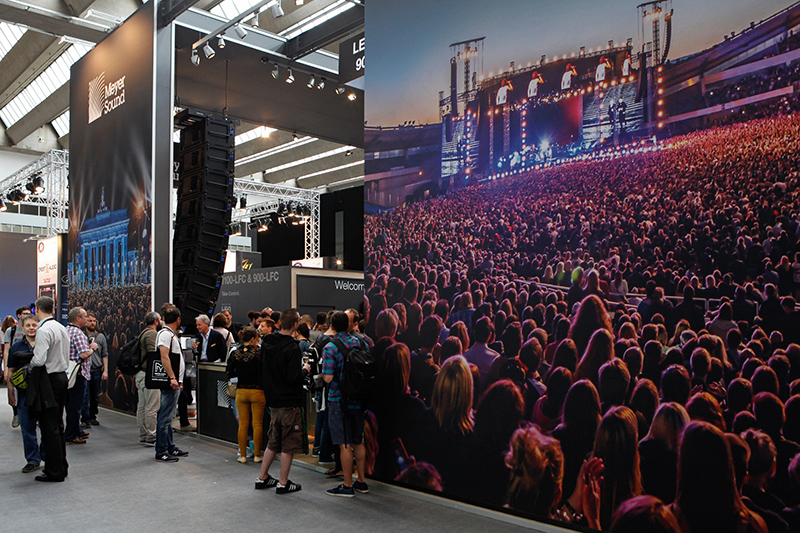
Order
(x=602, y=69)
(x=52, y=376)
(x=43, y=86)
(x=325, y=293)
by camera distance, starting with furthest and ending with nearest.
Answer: (x=43, y=86), (x=325, y=293), (x=52, y=376), (x=602, y=69)

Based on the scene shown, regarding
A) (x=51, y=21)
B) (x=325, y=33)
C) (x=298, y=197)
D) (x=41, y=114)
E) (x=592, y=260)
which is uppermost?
(x=41, y=114)

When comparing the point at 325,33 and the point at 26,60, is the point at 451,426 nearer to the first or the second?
the point at 325,33

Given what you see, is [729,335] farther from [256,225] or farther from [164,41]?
[256,225]

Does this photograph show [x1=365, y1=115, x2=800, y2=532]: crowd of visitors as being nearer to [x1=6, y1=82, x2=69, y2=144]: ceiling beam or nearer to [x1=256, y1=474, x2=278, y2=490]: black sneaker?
[x1=256, y1=474, x2=278, y2=490]: black sneaker

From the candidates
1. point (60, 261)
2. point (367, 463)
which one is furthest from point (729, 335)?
point (60, 261)

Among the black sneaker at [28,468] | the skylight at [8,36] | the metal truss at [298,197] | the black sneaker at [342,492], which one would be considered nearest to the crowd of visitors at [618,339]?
the black sneaker at [342,492]

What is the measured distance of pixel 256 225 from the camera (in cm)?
2277

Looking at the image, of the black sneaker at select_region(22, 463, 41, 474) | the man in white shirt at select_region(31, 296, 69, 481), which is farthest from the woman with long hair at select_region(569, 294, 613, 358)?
the black sneaker at select_region(22, 463, 41, 474)

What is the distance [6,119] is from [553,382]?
72.9ft

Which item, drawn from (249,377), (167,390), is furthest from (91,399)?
(249,377)

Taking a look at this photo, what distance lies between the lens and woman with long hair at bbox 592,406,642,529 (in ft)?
11.2

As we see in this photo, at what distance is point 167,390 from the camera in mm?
5902

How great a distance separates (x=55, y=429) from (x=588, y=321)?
4.23m

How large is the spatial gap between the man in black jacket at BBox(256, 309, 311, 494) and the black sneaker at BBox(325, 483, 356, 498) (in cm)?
33
